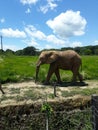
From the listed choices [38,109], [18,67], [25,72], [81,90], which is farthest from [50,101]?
[18,67]

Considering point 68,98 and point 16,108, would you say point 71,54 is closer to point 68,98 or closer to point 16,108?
point 68,98

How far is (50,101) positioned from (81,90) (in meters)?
2.56

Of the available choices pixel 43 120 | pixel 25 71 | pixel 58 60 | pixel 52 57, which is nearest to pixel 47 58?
pixel 52 57

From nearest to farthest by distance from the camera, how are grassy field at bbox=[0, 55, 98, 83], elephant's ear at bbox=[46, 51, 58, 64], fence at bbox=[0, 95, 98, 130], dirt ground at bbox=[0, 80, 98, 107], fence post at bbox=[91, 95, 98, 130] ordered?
fence post at bbox=[91, 95, 98, 130] < fence at bbox=[0, 95, 98, 130] < dirt ground at bbox=[0, 80, 98, 107] < elephant's ear at bbox=[46, 51, 58, 64] < grassy field at bbox=[0, 55, 98, 83]

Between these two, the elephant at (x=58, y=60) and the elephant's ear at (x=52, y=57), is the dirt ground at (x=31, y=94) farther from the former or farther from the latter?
the elephant's ear at (x=52, y=57)

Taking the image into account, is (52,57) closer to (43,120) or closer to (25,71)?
(25,71)

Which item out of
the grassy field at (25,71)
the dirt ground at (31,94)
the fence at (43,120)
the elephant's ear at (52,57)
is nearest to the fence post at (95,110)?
the fence at (43,120)

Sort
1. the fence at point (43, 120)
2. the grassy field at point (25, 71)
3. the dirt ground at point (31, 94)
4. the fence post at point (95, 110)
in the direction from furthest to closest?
the grassy field at point (25, 71), the dirt ground at point (31, 94), the fence at point (43, 120), the fence post at point (95, 110)

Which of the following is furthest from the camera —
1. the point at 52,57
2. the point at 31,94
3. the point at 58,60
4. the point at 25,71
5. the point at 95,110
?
the point at 25,71

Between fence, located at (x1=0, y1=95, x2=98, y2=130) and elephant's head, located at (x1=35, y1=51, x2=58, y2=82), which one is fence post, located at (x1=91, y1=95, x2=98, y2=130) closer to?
fence, located at (x1=0, y1=95, x2=98, y2=130)

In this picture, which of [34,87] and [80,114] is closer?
[80,114]

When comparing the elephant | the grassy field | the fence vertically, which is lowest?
the fence

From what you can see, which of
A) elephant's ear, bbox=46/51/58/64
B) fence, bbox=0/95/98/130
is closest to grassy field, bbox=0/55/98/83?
elephant's ear, bbox=46/51/58/64

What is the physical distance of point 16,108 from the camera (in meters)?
10.1
